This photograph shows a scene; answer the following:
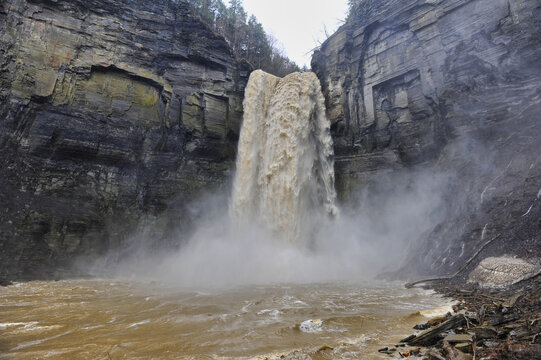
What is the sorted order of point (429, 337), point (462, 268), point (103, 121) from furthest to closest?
1. point (103, 121)
2. point (462, 268)
3. point (429, 337)

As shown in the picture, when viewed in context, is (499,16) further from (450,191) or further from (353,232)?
Answer: (353,232)

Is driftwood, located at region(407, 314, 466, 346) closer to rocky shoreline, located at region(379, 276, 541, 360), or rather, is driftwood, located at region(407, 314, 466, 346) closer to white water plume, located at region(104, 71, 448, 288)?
rocky shoreline, located at region(379, 276, 541, 360)

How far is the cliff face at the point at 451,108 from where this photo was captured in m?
9.42

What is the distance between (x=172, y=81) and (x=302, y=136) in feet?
23.1

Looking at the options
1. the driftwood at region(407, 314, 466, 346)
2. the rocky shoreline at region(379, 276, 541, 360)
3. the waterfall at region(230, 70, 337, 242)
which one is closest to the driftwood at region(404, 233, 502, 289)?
the rocky shoreline at region(379, 276, 541, 360)

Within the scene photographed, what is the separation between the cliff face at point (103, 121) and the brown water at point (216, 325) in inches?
239

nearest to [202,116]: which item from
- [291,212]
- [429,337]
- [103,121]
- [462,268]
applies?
[103,121]

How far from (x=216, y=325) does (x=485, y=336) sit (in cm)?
321

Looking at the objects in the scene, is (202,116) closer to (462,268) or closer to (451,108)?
(451,108)

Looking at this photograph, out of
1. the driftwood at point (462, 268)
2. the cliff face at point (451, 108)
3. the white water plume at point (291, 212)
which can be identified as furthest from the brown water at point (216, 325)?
the white water plume at point (291, 212)

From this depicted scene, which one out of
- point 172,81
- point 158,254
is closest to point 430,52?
point 172,81

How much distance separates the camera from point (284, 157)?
1491cm

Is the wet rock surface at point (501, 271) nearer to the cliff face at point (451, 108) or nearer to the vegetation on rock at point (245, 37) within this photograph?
the cliff face at point (451, 108)

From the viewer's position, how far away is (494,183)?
33.7 ft
